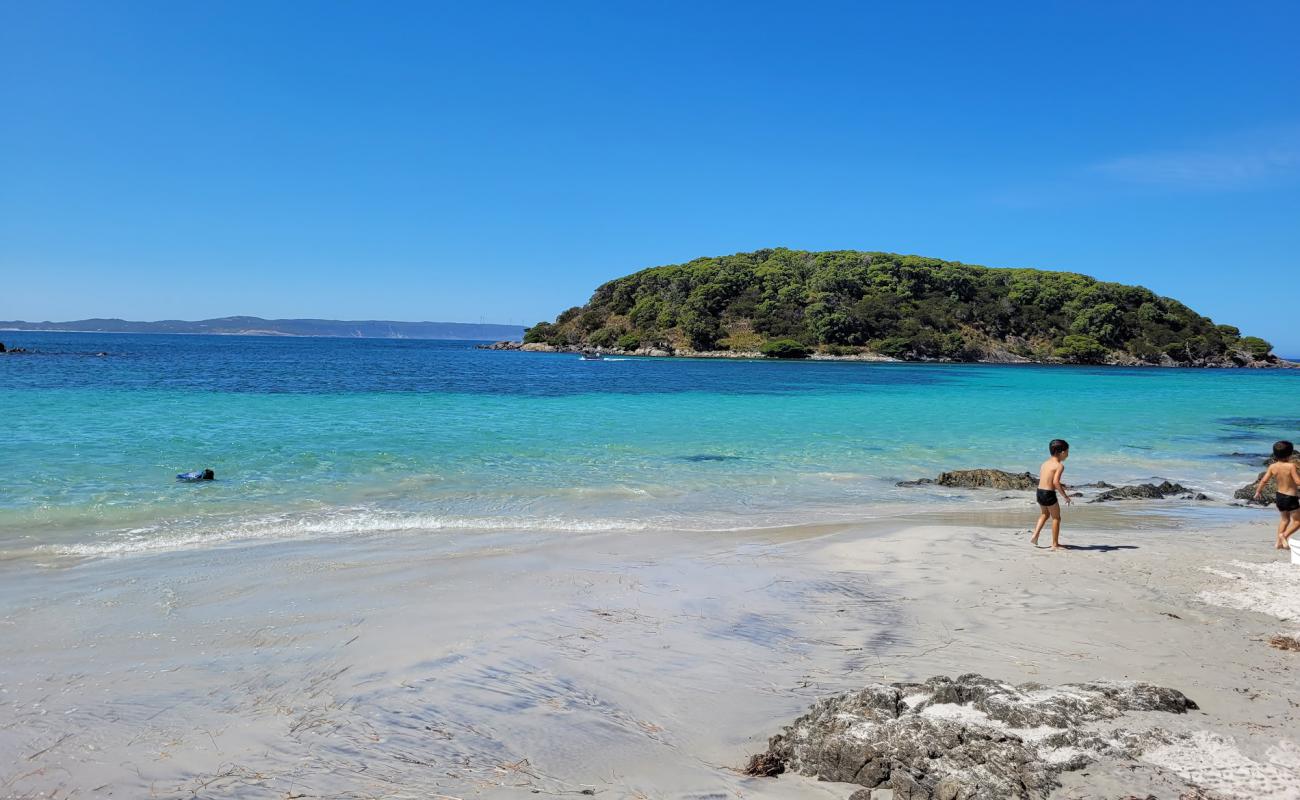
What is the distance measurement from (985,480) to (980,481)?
12 centimetres

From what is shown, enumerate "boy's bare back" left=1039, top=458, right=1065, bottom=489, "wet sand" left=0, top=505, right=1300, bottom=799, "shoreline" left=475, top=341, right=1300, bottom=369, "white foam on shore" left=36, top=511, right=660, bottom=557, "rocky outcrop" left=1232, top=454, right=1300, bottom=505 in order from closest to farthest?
"wet sand" left=0, top=505, right=1300, bottom=799 → "white foam on shore" left=36, top=511, right=660, bottom=557 → "boy's bare back" left=1039, top=458, right=1065, bottom=489 → "rocky outcrop" left=1232, top=454, right=1300, bottom=505 → "shoreline" left=475, top=341, right=1300, bottom=369

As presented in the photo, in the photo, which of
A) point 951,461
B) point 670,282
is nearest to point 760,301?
point 670,282

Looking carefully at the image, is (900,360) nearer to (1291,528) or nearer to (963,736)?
(1291,528)

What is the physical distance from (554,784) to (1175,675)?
176 inches

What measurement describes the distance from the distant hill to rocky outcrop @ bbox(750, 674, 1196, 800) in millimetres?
97419

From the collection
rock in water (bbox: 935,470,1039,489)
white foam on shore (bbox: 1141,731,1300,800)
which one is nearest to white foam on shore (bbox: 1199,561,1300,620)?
white foam on shore (bbox: 1141,731,1300,800)

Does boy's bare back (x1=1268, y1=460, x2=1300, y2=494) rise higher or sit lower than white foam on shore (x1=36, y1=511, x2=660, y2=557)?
higher

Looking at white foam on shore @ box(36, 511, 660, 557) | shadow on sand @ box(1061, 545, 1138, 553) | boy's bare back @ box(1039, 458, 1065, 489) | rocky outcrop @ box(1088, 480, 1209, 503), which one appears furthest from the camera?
rocky outcrop @ box(1088, 480, 1209, 503)

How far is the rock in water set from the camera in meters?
15.4

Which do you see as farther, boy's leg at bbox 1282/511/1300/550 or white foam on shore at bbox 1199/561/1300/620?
boy's leg at bbox 1282/511/1300/550

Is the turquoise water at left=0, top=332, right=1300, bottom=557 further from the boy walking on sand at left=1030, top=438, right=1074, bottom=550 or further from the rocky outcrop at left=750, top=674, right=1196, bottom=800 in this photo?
the rocky outcrop at left=750, top=674, right=1196, bottom=800

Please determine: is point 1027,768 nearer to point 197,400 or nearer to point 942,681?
point 942,681

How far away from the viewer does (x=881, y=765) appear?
4055 millimetres

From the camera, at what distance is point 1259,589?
7707 millimetres
